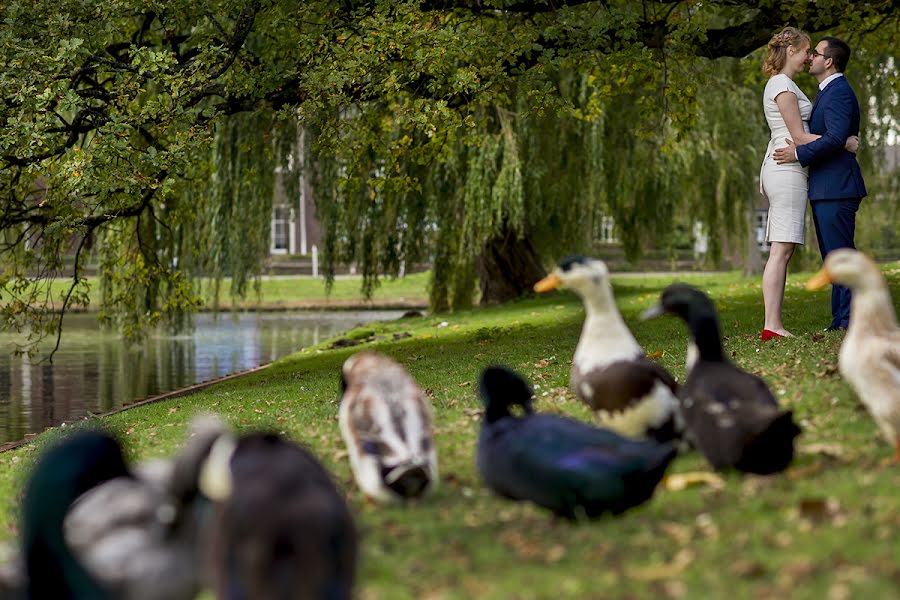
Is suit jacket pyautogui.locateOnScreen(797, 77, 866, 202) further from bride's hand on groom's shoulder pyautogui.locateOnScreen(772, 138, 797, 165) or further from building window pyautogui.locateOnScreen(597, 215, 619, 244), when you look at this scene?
building window pyautogui.locateOnScreen(597, 215, 619, 244)

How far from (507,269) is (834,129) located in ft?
54.0

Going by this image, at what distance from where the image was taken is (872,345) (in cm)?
639

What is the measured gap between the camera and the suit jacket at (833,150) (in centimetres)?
1173

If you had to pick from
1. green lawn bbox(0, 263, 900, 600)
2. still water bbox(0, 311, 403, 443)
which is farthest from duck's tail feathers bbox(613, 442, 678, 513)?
still water bbox(0, 311, 403, 443)

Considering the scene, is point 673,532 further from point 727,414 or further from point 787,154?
point 787,154

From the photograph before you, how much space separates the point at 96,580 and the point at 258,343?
2483 centimetres

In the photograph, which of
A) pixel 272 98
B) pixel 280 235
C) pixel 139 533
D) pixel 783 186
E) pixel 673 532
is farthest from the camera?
pixel 280 235

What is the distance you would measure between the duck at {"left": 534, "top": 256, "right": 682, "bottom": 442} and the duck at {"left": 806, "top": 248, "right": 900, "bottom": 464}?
1059 mm

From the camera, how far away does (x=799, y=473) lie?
6.41 m

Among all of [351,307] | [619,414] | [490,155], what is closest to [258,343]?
[490,155]

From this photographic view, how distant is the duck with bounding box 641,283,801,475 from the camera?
6230 mm

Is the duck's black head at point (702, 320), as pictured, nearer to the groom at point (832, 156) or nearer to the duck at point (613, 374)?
the duck at point (613, 374)

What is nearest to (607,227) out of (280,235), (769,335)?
(769,335)

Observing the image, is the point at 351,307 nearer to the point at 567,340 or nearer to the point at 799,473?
the point at 567,340
